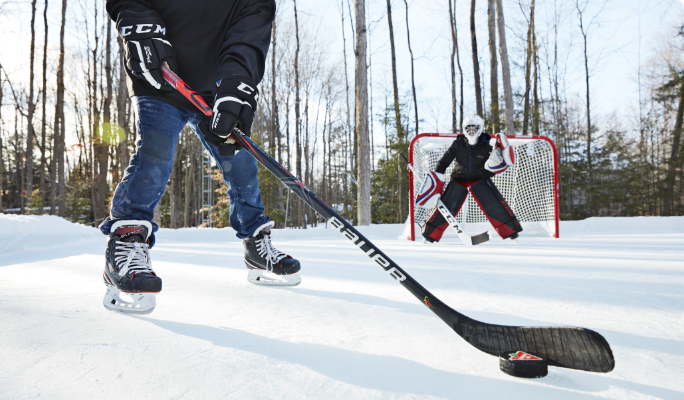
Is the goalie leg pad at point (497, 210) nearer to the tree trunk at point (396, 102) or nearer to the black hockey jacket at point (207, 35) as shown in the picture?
the black hockey jacket at point (207, 35)

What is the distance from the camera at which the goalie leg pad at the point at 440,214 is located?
4.29m

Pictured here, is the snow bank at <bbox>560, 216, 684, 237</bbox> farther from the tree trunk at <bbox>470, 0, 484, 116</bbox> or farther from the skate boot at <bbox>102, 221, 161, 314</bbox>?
the skate boot at <bbox>102, 221, 161, 314</bbox>

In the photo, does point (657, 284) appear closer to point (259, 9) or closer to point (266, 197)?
point (259, 9)

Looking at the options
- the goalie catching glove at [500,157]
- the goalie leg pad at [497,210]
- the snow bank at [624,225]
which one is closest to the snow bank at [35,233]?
the goalie leg pad at [497,210]

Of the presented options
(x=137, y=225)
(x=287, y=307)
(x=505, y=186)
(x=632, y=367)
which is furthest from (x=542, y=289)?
(x=505, y=186)

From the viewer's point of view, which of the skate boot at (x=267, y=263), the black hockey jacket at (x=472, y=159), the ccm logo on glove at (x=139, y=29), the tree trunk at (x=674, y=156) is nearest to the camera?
the ccm logo on glove at (x=139, y=29)

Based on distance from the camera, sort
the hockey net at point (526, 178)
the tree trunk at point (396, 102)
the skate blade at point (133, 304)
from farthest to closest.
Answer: the tree trunk at point (396, 102), the hockey net at point (526, 178), the skate blade at point (133, 304)

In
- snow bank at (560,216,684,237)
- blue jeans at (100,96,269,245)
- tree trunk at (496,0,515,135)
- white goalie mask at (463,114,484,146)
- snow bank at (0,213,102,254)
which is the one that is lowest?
snow bank at (560,216,684,237)

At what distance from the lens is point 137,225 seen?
4.20 ft

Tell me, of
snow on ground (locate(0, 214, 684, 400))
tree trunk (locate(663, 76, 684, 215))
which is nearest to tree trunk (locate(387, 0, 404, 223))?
tree trunk (locate(663, 76, 684, 215))

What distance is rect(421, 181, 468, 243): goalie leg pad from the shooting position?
4285 mm

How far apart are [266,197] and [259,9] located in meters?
12.9

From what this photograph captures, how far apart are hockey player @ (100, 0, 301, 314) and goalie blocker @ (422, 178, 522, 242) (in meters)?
3.02

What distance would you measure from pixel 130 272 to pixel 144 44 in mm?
788
